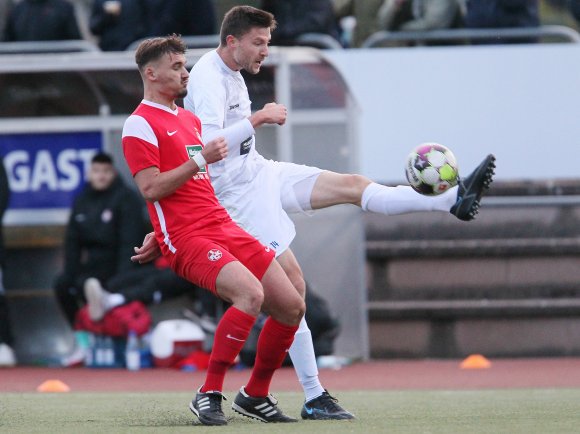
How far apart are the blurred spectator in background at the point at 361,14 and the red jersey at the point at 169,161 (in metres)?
6.39

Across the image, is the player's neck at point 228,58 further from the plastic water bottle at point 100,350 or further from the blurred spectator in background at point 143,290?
the plastic water bottle at point 100,350

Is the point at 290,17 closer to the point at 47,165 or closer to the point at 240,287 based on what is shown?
the point at 47,165

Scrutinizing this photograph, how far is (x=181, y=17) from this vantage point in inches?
488

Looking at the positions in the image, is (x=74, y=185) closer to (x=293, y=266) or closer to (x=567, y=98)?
(x=567, y=98)

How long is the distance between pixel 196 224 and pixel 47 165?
695 centimetres

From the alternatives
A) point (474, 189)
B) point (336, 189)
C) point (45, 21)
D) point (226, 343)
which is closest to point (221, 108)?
point (336, 189)

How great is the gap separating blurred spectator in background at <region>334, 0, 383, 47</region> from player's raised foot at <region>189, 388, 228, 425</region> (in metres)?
6.85

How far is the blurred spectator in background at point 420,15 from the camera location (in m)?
12.5

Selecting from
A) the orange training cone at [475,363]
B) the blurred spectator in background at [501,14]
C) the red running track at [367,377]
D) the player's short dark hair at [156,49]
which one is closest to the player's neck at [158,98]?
the player's short dark hair at [156,49]

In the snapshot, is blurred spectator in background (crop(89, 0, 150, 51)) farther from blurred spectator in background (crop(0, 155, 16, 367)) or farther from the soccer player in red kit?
the soccer player in red kit

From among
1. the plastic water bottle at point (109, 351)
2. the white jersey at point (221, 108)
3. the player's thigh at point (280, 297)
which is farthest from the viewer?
the plastic water bottle at point (109, 351)

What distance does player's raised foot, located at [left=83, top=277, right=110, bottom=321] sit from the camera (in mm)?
11906

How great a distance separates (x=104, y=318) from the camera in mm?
12180

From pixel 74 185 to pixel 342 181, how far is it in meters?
6.42
